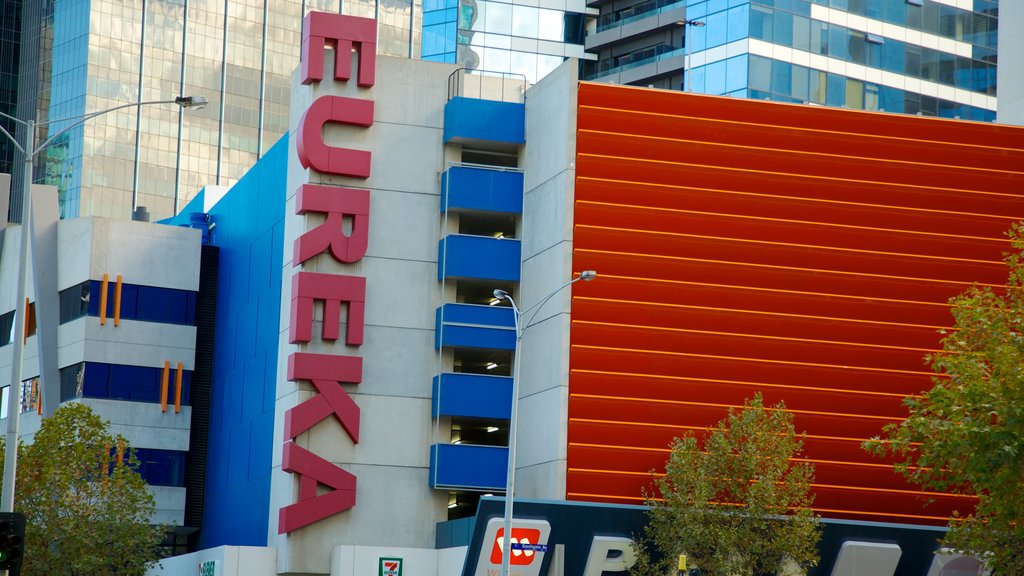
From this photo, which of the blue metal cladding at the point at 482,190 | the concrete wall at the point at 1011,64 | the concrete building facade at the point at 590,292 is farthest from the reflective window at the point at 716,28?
the blue metal cladding at the point at 482,190

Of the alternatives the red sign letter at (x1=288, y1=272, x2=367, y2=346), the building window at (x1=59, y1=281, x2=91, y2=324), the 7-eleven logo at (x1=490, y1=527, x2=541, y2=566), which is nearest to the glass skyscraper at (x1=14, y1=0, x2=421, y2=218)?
the building window at (x1=59, y1=281, x2=91, y2=324)

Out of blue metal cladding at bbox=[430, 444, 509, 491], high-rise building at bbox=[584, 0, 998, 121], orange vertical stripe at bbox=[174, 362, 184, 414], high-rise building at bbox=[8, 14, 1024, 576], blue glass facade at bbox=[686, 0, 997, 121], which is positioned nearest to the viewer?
high-rise building at bbox=[8, 14, 1024, 576]

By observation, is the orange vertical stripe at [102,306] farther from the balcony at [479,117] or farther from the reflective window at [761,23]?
the reflective window at [761,23]

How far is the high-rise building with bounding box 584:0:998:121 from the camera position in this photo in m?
93.3

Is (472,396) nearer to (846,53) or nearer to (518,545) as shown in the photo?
(518,545)

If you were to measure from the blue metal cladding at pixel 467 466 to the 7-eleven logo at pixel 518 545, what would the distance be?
546 cm

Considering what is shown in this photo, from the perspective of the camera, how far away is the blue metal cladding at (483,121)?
6312cm

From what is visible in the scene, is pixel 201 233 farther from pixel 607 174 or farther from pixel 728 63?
pixel 728 63

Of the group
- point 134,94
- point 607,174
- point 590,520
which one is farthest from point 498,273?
point 134,94

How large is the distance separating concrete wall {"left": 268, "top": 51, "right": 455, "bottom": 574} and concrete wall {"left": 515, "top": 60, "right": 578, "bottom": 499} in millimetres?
3780

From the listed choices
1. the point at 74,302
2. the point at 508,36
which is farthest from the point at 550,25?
the point at 74,302

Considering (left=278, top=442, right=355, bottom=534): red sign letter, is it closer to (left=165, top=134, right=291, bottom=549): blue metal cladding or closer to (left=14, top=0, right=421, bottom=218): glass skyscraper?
(left=165, top=134, right=291, bottom=549): blue metal cladding

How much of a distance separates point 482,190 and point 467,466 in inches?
414

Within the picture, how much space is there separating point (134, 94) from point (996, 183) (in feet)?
311
